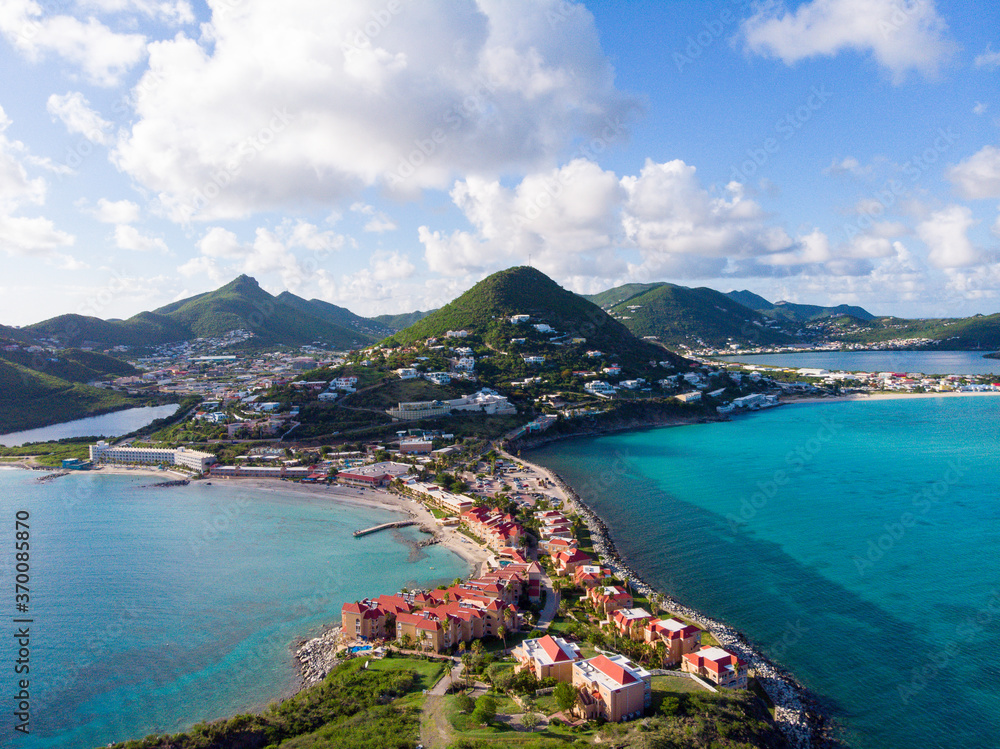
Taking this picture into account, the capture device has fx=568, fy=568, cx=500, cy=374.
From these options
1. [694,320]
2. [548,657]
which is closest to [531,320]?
[548,657]

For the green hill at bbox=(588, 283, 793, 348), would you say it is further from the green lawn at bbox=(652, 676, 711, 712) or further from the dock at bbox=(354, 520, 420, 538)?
the green lawn at bbox=(652, 676, 711, 712)

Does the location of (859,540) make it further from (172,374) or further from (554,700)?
(172,374)

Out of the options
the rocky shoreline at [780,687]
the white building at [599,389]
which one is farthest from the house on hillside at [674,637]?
the white building at [599,389]

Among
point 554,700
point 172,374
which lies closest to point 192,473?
point 554,700

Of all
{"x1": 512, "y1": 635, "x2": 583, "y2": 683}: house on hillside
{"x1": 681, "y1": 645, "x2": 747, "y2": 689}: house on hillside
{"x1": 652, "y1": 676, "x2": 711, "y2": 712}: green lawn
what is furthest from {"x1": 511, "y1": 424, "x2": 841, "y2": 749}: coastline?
{"x1": 512, "y1": 635, "x2": 583, "y2": 683}: house on hillside

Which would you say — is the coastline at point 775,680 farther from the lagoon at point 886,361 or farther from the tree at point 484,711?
the lagoon at point 886,361

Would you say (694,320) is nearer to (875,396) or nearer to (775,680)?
(875,396)
